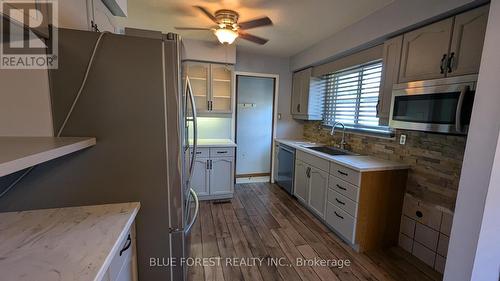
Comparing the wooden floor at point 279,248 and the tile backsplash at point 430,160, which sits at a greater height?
the tile backsplash at point 430,160

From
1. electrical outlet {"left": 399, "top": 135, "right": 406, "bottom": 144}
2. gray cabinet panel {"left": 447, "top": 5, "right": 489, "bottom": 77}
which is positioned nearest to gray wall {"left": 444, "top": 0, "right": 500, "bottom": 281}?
gray cabinet panel {"left": 447, "top": 5, "right": 489, "bottom": 77}

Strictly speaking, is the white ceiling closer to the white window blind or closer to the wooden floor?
the white window blind

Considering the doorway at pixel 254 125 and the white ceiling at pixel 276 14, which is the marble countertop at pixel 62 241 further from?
the doorway at pixel 254 125

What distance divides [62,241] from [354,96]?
126 inches

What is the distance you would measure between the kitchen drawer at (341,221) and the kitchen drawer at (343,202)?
1.7 inches

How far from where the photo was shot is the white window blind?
8.71ft

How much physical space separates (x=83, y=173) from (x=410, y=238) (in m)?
2.82

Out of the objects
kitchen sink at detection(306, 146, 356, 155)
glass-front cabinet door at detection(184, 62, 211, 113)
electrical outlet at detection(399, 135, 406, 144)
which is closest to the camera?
electrical outlet at detection(399, 135, 406, 144)

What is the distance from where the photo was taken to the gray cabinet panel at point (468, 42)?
4.95ft

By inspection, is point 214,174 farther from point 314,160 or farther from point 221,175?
point 314,160

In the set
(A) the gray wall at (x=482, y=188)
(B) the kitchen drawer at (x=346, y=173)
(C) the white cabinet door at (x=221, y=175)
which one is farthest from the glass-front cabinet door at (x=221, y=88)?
(A) the gray wall at (x=482, y=188)

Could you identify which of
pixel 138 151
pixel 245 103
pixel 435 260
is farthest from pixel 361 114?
pixel 138 151

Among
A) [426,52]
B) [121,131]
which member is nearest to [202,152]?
[121,131]

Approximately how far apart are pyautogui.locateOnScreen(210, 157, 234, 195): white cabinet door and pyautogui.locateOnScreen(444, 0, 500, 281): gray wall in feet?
8.44
